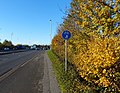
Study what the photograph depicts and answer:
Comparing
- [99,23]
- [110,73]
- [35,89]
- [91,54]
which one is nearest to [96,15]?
[99,23]

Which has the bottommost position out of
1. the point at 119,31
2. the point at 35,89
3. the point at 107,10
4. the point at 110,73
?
the point at 35,89

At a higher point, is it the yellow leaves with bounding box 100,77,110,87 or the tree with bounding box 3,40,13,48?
the tree with bounding box 3,40,13,48

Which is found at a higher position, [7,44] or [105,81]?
[7,44]

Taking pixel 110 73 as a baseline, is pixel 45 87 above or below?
below

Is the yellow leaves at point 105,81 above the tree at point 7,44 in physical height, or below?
below

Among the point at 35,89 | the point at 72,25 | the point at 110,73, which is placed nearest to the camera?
the point at 110,73

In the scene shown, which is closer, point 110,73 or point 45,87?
point 110,73

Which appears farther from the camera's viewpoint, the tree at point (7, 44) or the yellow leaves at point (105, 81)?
the tree at point (7, 44)

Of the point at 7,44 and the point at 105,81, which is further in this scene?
the point at 7,44

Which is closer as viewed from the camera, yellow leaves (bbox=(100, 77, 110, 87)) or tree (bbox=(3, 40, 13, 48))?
yellow leaves (bbox=(100, 77, 110, 87))

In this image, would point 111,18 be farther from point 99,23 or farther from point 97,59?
point 97,59

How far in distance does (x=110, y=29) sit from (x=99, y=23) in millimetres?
425

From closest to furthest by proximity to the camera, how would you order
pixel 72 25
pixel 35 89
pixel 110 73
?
pixel 110 73 < pixel 35 89 < pixel 72 25

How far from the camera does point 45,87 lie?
1506cm
